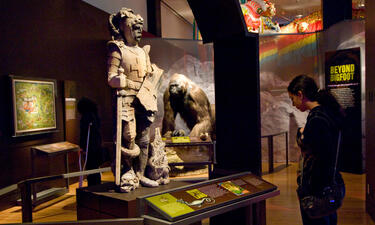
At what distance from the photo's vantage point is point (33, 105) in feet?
16.2

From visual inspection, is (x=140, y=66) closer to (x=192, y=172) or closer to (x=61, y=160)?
(x=192, y=172)

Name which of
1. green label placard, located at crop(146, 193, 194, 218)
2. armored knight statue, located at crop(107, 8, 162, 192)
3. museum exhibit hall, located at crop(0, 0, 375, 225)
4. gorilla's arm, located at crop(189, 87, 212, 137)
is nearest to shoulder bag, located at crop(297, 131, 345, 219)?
museum exhibit hall, located at crop(0, 0, 375, 225)

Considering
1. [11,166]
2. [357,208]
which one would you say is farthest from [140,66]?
Result: [357,208]

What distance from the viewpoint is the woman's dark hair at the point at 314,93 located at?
6.85 feet

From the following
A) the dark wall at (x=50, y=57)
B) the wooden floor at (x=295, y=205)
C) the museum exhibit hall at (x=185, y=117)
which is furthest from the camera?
the dark wall at (x=50, y=57)

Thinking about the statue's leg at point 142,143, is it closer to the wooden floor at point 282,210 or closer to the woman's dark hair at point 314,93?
the wooden floor at point 282,210

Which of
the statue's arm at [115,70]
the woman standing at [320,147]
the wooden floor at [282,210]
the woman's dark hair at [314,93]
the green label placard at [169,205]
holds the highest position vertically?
the statue's arm at [115,70]

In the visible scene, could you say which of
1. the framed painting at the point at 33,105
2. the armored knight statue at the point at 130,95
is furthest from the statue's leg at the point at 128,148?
the framed painting at the point at 33,105

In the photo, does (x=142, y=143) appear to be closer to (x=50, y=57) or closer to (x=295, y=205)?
(x=295, y=205)

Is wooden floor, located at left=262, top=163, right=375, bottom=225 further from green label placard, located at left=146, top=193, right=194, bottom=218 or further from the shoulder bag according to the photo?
green label placard, located at left=146, top=193, right=194, bottom=218

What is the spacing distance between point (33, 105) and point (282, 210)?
383 cm

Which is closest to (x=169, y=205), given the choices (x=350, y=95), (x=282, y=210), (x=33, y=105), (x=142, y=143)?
(x=142, y=143)

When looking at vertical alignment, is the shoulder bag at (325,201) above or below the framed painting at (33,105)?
below

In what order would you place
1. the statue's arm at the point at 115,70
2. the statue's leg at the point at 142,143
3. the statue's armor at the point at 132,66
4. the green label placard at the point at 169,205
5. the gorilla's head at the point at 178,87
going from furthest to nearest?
the gorilla's head at the point at 178,87 → the statue's leg at the point at 142,143 → the statue's armor at the point at 132,66 → the statue's arm at the point at 115,70 → the green label placard at the point at 169,205
